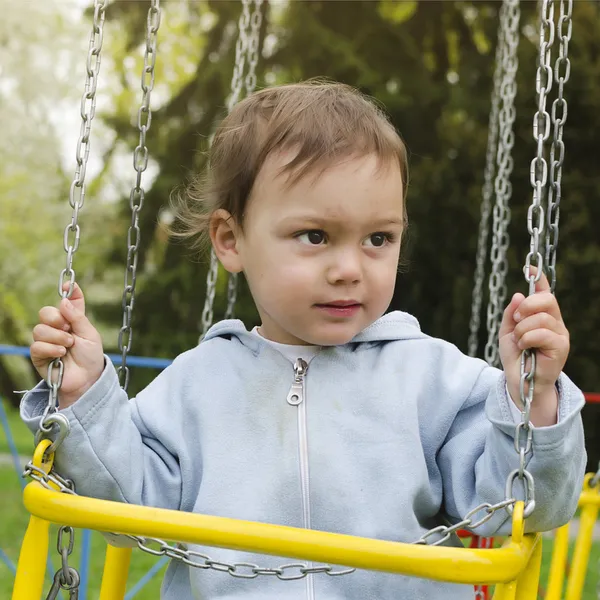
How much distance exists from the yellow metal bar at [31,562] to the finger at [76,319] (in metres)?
0.31

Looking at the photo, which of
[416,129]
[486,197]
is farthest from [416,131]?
[486,197]

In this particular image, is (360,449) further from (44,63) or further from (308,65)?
(44,63)

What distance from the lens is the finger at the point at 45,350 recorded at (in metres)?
1.45

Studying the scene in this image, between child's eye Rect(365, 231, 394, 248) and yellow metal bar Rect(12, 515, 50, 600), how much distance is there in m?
0.68

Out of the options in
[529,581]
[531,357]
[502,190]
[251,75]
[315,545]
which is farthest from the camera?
[251,75]

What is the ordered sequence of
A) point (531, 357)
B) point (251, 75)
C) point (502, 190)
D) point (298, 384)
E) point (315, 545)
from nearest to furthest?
point (315, 545) → point (531, 357) → point (298, 384) → point (502, 190) → point (251, 75)

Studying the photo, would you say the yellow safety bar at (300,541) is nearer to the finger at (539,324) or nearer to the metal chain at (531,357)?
the metal chain at (531,357)

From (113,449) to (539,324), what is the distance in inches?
28.1

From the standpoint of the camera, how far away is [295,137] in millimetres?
1580

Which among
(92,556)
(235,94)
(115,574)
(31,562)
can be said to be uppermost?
(235,94)

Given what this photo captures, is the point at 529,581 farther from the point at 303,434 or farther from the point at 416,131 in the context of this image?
the point at 416,131

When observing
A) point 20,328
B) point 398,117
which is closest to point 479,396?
point 398,117

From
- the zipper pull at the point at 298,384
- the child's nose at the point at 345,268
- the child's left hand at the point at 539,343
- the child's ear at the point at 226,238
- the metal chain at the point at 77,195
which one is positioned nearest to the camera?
the child's left hand at the point at 539,343

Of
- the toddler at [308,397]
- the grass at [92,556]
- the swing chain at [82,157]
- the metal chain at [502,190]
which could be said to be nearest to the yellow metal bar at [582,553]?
the metal chain at [502,190]
